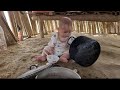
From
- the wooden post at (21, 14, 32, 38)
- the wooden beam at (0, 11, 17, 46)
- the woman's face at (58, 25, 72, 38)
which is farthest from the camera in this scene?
the wooden post at (21, 14, 32, 38)

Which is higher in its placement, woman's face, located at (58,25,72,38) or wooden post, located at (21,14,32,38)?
woman's face, located at (58,25,72,38)

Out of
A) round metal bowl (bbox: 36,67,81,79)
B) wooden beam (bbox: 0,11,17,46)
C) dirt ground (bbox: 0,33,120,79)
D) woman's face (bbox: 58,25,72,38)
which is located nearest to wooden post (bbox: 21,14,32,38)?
wooden beam (bbox: 0,11,17,46)

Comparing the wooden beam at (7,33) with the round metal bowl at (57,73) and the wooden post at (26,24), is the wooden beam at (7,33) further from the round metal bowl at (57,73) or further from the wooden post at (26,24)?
the round metal bowl at (57,73)

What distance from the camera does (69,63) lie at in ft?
6.16

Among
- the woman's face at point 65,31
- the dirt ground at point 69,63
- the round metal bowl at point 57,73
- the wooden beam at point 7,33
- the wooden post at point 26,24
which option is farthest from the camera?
the wooden post at point 26,24

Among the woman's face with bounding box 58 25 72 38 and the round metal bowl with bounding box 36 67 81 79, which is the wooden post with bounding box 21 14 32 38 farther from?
the round metal bowl with bounding box 36 67 81 79

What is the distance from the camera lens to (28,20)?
3.40m

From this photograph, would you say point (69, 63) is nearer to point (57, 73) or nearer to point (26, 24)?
point (57, 73)

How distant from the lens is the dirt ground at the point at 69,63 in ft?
5.56

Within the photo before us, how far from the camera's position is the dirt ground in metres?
1.70

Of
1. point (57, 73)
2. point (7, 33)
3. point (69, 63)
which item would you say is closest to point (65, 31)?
point (69, 63)

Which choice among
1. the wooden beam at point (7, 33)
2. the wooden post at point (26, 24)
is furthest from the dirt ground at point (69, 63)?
the wooden post at point (26, 24)

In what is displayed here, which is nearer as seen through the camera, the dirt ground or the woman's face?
the dirt ground
